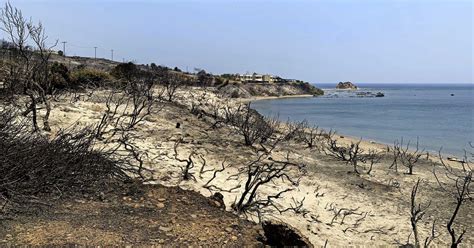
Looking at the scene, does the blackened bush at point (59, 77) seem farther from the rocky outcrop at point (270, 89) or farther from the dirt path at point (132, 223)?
the rocky outcrop at point (270, 89)

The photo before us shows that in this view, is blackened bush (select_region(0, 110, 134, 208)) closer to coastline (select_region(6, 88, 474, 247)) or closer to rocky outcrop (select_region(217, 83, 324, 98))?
coastline (select_region(6, 88, 474, 247))

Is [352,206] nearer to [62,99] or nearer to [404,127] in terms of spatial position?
A: [62,99]

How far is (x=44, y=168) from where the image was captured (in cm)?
536

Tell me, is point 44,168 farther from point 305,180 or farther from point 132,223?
point 305,180

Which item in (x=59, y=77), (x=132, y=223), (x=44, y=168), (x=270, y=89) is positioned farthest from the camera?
(x=270, y=89)

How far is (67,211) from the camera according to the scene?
506 centimetres

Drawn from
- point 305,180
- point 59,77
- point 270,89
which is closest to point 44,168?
point 305,180

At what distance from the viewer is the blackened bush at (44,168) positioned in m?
4.85

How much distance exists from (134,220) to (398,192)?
263 inches

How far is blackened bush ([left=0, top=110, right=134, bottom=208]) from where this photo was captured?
4.85 m

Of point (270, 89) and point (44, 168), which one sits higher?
point (270, 89)

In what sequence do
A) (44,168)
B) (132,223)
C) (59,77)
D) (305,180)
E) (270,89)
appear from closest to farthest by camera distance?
(132,223)
(44,168)
(305,180)
(59,77)
(270,89)

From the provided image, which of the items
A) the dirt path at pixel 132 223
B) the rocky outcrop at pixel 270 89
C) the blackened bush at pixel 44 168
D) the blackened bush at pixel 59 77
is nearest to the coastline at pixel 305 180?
the dirt path at pixel 132 223

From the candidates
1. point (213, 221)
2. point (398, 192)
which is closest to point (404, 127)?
point (398, 192)
